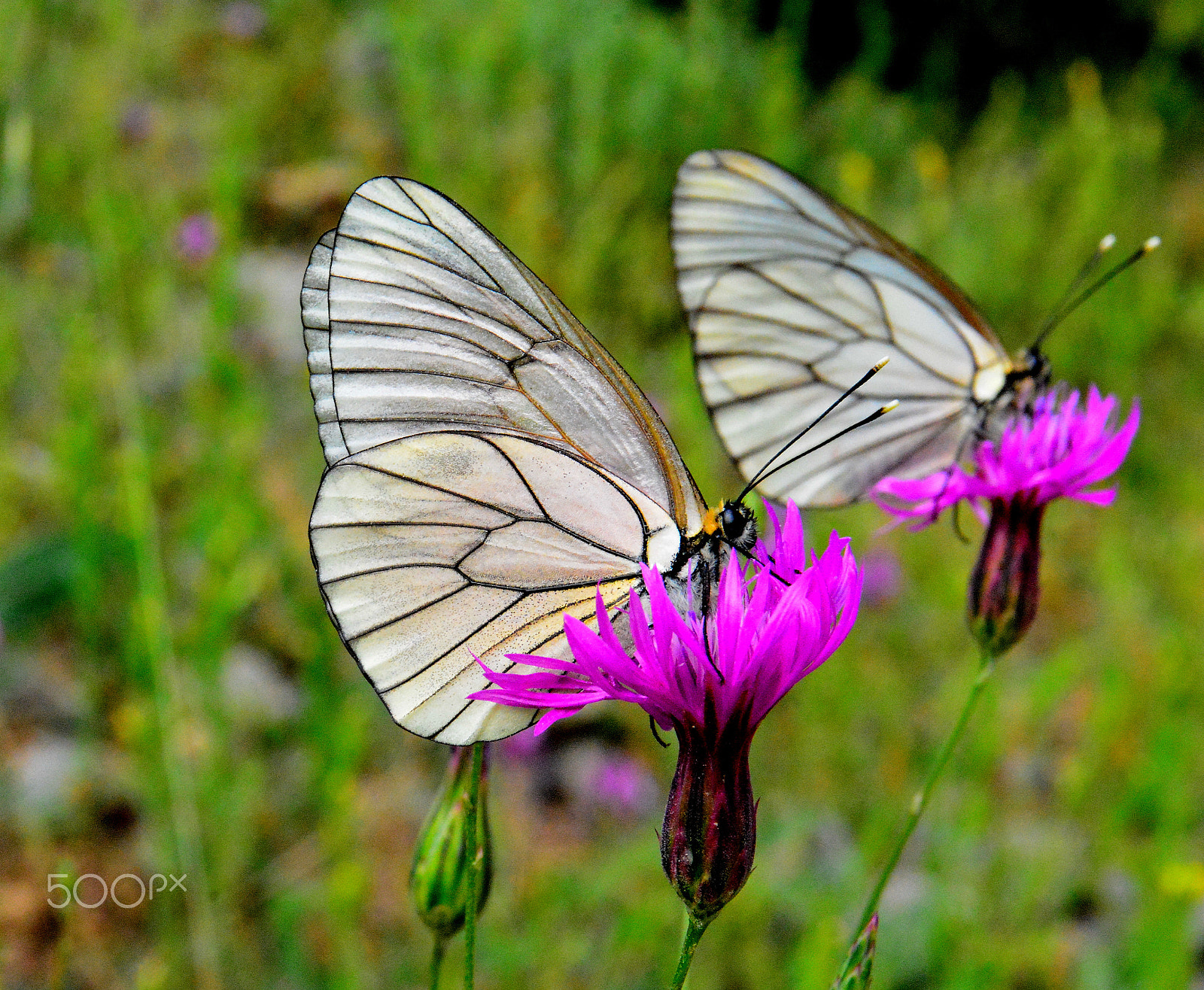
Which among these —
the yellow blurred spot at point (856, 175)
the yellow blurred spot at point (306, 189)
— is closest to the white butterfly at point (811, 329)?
the yellow blurred spot at point (856, 175)

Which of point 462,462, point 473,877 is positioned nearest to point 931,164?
point 462,462

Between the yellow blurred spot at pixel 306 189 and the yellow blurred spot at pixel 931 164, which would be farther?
the yellow blurred spot at pixel 931 164

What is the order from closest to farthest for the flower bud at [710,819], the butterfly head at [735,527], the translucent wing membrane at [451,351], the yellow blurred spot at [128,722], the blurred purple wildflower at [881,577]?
the flower bud at [710,819] → the butterfly head at [735,527] → the translucent wing membrane at [451,351] → the yellow blurred spot at [128,722] → the blurred purple wildflower at [881,577]

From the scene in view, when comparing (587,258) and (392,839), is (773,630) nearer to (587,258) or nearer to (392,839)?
(392,839)

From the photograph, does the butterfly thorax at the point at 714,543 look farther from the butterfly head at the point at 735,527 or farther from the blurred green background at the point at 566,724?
the blurred green background at the point at 566,724

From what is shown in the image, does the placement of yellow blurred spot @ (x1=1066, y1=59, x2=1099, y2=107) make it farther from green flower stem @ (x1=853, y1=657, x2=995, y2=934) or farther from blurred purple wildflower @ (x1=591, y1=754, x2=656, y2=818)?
green flower stem @ (x1=853, y1=657, x2=995, y2=934)

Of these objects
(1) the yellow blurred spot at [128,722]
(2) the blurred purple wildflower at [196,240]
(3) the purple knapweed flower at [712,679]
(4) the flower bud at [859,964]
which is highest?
(2) the blurred purple wildflower at [196,240]

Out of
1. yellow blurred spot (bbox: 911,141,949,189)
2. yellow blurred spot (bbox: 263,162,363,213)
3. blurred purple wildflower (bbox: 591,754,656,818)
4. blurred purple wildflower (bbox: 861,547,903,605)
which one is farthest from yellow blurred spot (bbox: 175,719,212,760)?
yellow blurred spot (bbox: 911,141,949,189)
